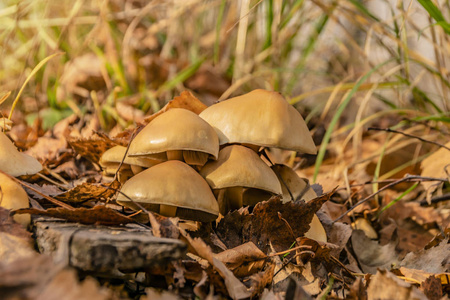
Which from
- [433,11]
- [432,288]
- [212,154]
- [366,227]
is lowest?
[366,227]

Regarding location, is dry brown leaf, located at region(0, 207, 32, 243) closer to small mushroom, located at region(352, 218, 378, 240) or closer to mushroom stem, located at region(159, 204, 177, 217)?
mushroom stem, located at region(159, 204, 177, 217)

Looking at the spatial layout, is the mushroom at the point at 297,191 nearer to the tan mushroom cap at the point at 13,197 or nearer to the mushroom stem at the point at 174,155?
the mushroom stem at the point at 174,155

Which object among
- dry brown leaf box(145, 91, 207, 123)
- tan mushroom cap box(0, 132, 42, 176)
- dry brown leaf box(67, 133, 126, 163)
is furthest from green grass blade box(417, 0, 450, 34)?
tan mushroom cap box(0, 132, 42, 176)

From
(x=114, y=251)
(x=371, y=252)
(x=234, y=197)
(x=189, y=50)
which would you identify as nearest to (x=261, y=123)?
(x=234, y=197)

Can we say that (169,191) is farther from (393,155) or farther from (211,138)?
(393,155)

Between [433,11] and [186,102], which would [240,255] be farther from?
[433,11]

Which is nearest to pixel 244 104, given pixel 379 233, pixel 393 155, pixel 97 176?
pixel 97 176
